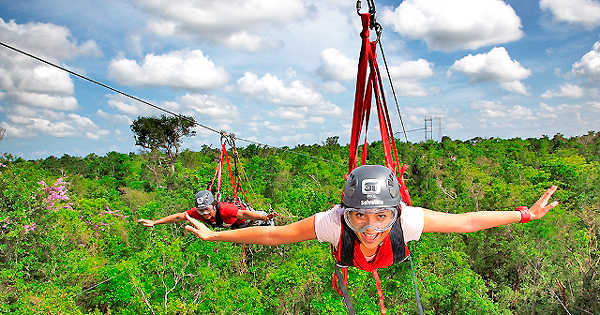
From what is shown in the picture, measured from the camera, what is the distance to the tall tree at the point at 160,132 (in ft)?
128

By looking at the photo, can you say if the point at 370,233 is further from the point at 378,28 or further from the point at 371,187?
the point at 378,28

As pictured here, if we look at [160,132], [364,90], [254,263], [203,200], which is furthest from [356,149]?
[160,132]

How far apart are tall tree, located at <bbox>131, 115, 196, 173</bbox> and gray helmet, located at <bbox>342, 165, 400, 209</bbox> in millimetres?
37814

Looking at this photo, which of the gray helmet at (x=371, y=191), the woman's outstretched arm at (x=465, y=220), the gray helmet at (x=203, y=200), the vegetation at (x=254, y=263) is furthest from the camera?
the vegetation at (x=254, y=263)

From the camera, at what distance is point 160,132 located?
3916 centimetres

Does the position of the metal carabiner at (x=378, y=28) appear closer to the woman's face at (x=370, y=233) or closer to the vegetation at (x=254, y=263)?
the woman's face at (x=370, y=233)

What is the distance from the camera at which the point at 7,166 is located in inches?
742

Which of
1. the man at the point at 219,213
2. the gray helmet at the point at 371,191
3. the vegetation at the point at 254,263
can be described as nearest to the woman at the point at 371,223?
the gray helmet at the point at 371,191

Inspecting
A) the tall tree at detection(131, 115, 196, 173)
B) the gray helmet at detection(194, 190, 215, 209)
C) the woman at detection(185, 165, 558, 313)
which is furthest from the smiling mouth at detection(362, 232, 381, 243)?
the tall tree at detection(131, 115, 196, 173)

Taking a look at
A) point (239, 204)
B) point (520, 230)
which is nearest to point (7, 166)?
point (239, 204)

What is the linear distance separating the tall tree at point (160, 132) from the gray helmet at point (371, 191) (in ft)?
124

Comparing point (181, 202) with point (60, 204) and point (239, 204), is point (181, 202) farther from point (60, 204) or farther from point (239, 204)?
point (239, 204)

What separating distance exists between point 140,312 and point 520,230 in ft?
61.2

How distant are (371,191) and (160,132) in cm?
3905
